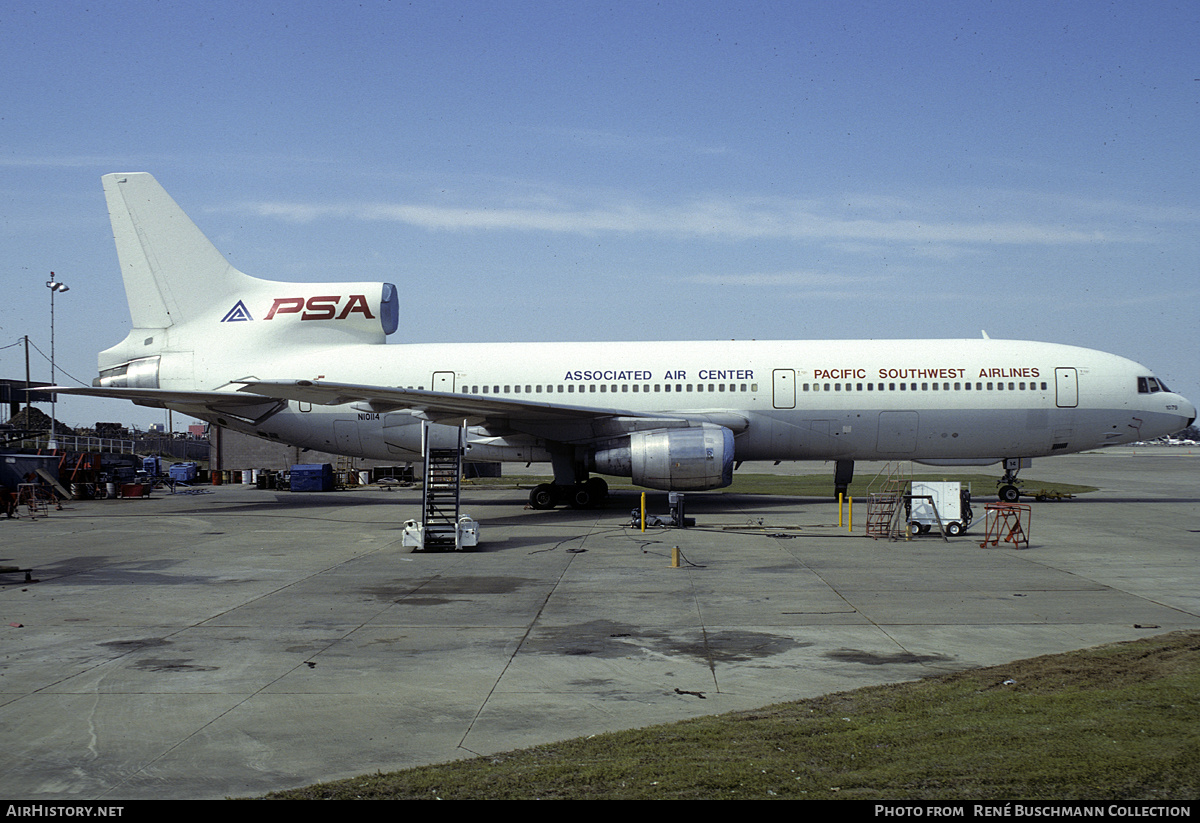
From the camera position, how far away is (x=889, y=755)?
5.20 meters

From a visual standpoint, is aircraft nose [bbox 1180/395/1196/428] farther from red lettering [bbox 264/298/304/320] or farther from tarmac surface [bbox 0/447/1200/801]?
red lettering [bbox 264/298/304/320]

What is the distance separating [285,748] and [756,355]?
19321mm

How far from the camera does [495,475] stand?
166 ft

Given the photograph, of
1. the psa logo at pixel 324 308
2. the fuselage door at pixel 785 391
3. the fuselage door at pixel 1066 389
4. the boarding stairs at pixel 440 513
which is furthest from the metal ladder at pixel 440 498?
the fuselage door at pixel 1066 389

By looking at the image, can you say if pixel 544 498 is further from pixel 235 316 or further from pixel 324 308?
pixel 235 316

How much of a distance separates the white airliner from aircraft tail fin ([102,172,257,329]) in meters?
0.04

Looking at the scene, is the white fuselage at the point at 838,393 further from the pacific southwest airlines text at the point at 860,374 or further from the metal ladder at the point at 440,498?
the metal ladder at the point at 440,498

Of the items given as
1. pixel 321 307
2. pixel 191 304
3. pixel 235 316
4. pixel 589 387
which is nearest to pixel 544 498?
pixel 589 387

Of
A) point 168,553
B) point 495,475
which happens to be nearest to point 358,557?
point 168,553

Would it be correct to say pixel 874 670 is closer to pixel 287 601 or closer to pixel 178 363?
pixel 287 601

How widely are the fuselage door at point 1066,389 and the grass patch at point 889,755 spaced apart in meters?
17.9

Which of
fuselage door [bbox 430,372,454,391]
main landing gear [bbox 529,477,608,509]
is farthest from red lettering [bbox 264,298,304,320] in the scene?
main landing gear [bbox 529,477,608,509]

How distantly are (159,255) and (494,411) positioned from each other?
11921 millimetres

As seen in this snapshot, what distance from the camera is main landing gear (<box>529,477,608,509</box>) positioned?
2380 centimetres
